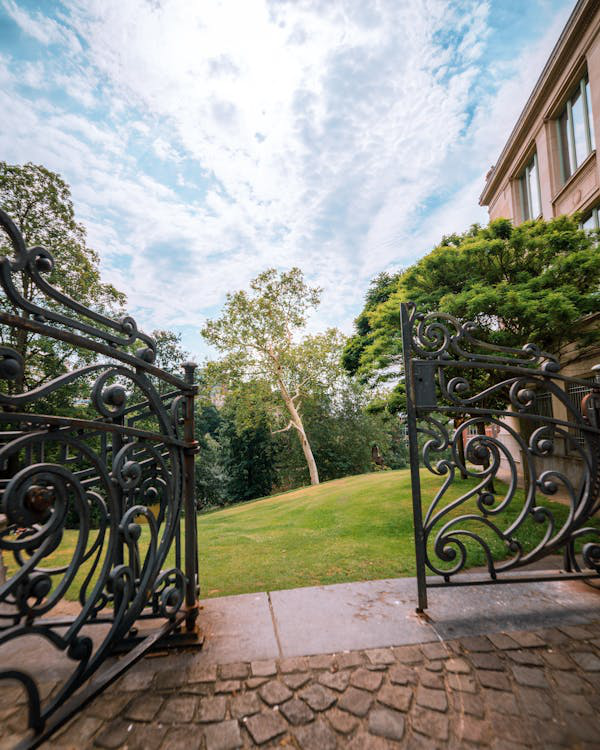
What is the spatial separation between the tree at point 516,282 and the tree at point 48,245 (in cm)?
1148

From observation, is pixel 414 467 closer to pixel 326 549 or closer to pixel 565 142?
pixel 326 549

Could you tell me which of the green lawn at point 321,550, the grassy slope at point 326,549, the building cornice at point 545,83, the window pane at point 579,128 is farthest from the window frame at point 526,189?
the grassy slope at point 326,549

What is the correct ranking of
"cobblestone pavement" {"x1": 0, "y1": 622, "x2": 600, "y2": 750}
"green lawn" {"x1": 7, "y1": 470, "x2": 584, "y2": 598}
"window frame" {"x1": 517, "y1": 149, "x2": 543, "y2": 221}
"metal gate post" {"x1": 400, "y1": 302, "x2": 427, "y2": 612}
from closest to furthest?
1. "cobblestone pavement" {"x1": 0, "y1": 622, "x2": 600, "y2": 750}
2. "metal gate post" {"x1": 400, "y1": 302, "x2": 427, "y2": 612}
3. "green lawn" {"x1": 7, "y1": 470, "x2": 584, "y2": 598}
4. "window frame" {"x1": 517, "y1": 149, "x2": 543, "y2": 221}

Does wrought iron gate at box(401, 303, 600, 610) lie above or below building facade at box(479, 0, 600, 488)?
below

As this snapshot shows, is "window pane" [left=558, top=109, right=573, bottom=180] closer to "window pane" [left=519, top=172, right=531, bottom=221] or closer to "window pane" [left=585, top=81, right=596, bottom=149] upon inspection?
"window pane" [left=585, top=81, right=596, bottom=149]

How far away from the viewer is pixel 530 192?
39.3 feet

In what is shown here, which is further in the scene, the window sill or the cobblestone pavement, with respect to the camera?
the window sill

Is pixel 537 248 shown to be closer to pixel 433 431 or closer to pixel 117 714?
pixel 433 431

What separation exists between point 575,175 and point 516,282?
504cm

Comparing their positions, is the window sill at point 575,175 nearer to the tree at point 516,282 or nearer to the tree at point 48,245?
the tree at point 516,282

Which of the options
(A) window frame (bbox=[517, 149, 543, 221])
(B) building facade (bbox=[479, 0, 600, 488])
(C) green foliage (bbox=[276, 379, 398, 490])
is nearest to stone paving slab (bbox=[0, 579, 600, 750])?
(B) building facade (bbox=[479, 0, 600, 488])

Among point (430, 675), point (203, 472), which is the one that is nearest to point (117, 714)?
point (430, 675)

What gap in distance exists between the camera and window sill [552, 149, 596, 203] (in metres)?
8.57

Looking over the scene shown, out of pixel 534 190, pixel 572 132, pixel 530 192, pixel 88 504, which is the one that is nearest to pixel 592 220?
pixel 572 132
